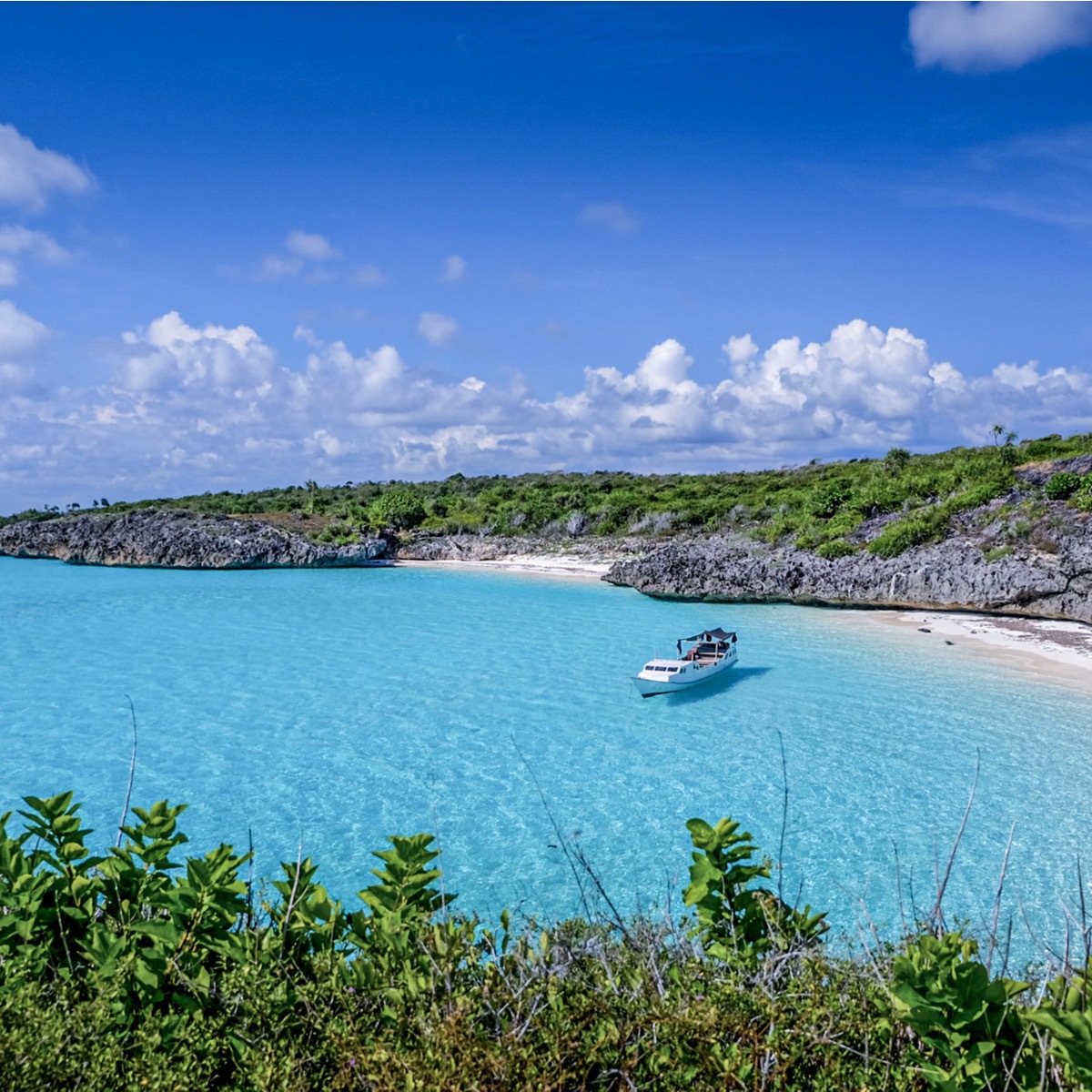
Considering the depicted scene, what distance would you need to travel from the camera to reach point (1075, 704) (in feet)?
61.8

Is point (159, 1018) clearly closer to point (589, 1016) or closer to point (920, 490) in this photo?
point (589, 1016)

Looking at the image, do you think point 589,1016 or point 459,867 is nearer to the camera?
point 589,1016

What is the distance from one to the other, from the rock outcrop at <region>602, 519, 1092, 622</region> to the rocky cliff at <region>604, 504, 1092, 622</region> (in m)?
0.04

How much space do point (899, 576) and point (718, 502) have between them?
2410 cm

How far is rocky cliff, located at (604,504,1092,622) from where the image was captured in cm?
3212

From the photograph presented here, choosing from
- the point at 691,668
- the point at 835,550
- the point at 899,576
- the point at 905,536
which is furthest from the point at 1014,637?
the point at 691,668

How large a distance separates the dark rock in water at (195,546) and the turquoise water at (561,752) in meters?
26.9

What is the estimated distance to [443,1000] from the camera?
3.74 meters

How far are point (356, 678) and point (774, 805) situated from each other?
13.1m

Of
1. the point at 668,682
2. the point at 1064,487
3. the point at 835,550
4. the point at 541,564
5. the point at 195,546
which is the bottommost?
the point at 668,682

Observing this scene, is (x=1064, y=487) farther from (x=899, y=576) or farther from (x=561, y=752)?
(x=561, y=752)

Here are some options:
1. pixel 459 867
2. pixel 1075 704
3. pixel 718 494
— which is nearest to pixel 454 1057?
pixel 459 867

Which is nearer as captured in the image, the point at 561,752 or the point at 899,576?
the point at 561,752

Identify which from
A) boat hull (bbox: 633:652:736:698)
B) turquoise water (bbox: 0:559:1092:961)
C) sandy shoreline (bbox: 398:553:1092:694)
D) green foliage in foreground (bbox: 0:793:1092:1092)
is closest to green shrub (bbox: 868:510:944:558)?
sandy shoreline (bbox: 398:553:1092:694)
